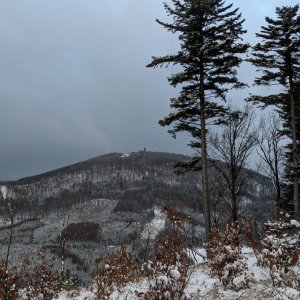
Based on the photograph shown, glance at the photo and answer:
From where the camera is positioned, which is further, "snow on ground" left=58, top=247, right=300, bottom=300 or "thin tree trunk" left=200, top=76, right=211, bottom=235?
"thin tree trunk" left=200, top=76, right=211, bottom=235

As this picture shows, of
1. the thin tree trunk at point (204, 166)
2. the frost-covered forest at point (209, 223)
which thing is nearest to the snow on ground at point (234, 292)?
the frost-covered forest at point (209, 223)

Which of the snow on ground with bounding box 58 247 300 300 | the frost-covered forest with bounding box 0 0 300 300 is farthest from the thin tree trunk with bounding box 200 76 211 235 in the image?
the snow on ground with bounding box 58 247 300 300

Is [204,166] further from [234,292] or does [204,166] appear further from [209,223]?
[234,292]

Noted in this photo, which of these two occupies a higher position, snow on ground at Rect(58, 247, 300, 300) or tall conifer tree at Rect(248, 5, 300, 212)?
tall conifer tree at Rect(248, 5, 300, 212)

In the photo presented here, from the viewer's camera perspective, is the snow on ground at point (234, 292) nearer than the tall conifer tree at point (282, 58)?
Yes

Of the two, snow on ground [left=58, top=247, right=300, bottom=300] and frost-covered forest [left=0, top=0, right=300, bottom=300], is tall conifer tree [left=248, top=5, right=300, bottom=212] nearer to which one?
frost-covered forest [left=0, top=0, right=300, bottom=300]

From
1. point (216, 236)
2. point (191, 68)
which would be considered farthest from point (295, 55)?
point (216, 236)

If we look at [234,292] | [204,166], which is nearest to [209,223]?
[204,166]

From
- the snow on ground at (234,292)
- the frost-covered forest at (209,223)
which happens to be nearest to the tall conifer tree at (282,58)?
the frost-covered forest at (209,223)

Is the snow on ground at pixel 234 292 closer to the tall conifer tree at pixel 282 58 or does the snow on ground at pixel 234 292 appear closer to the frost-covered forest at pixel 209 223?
the frost-covered forest at pixel 209 223

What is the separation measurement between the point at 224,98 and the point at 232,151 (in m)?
3.06

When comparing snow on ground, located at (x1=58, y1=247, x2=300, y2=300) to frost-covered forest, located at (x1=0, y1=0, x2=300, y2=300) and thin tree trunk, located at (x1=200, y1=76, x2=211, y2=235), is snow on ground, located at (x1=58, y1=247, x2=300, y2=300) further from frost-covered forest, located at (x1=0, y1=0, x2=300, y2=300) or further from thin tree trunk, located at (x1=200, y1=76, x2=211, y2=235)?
thin tree trunk, located at (x1=200, y1=76, x2=211, y2=235)

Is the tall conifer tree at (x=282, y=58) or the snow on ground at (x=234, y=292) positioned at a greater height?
the tall conifer tree at (x=282, y=58)

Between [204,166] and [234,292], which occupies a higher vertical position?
[204,166]
